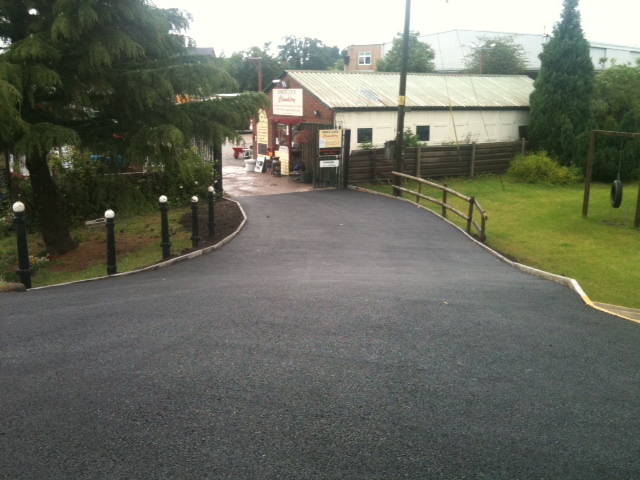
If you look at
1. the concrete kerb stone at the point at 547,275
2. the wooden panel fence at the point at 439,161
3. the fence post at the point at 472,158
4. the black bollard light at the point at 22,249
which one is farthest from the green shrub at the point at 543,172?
the black bollard light at the point at 22,249

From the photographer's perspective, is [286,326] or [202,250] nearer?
[286,326]

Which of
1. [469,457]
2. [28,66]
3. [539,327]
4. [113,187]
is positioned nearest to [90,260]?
[113,187]

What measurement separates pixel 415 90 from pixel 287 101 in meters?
6.35

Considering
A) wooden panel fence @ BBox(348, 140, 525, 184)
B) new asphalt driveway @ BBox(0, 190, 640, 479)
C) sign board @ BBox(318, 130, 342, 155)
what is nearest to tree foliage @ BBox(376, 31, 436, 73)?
wooden panel fence @ BBox(348, 140, 525, 184)

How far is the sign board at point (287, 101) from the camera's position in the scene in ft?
87.0

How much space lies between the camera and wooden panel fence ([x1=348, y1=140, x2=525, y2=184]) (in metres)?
23.9

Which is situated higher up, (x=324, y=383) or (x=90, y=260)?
(x=324, y=383)

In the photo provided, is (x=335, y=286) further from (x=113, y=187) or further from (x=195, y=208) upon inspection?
(x=113, y=187)

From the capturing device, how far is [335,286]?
8406 millimetres

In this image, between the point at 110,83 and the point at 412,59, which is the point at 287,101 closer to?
the point at 110,83

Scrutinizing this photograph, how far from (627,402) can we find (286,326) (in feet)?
9.89

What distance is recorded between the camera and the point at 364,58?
71500 millimetres

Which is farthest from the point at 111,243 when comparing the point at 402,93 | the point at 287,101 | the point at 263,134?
the point at 263,134

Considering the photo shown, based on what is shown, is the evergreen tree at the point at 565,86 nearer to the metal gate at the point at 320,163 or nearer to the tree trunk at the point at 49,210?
the metal gate at the point at 320,163
